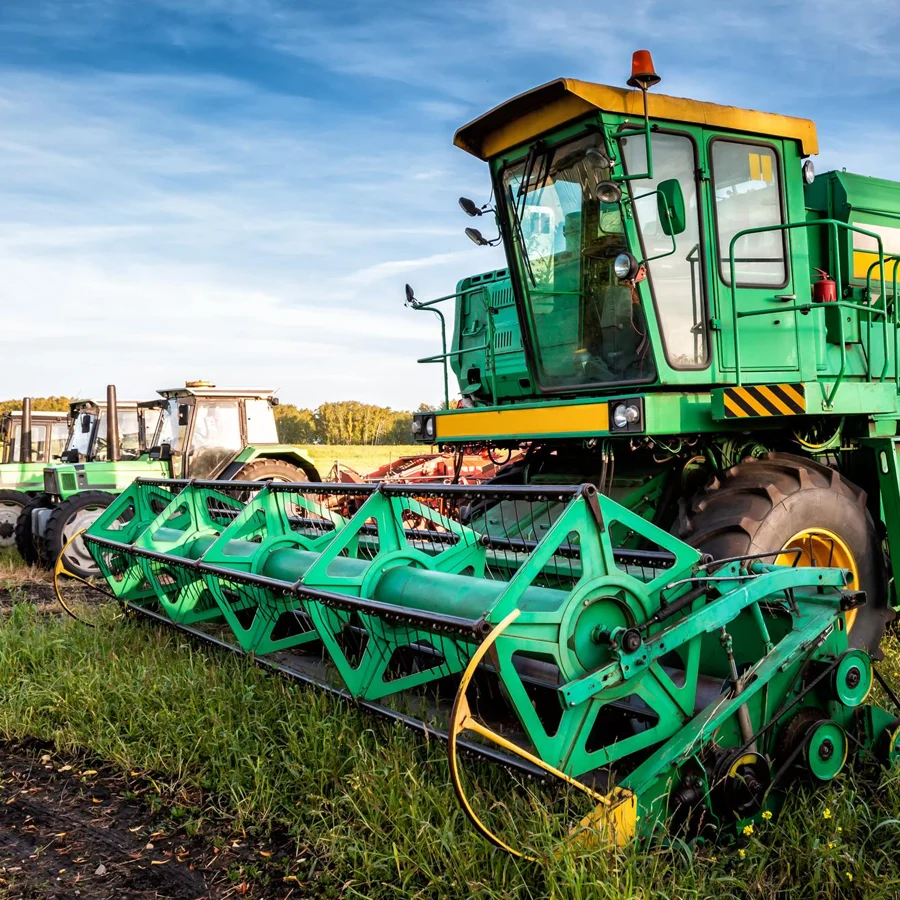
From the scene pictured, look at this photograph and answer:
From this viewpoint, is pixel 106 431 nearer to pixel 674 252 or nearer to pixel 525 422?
pixel 525 422

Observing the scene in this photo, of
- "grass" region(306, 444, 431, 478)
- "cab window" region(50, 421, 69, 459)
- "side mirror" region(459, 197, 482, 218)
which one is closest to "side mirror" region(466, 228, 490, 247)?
"side mirror" region(459, 197, 482, 218)

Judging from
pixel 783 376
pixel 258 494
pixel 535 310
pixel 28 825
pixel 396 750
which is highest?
pixel 535 310

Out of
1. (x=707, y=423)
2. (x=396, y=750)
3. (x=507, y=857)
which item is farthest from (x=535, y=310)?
(x=507, y=857)

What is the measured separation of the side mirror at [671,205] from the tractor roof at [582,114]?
604 mm

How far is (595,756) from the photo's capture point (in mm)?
2514

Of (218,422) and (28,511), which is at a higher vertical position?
(218,422)

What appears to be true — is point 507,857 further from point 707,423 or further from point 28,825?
point 707,423

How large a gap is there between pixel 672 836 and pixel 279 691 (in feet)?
5.53

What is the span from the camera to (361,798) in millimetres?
2803

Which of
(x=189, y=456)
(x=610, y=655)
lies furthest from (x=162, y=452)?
(x=610, y=655)

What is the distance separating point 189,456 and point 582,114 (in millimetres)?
6447

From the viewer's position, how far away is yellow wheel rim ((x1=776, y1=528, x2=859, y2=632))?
13.1ft

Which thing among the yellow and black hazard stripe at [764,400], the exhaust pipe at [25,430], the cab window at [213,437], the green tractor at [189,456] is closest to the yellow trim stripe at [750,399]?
the yellow and black hazard stripe at [764,400]

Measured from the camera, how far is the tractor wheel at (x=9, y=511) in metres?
10.4
